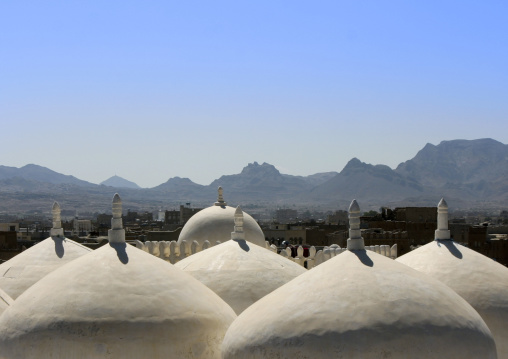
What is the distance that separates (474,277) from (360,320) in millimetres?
5846

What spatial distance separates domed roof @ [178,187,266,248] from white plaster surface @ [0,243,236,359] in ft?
31.3

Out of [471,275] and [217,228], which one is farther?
[217,228]

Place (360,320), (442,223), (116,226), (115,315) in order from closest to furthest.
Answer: (360,320) < (115,315) < (116,226) < (442,223)

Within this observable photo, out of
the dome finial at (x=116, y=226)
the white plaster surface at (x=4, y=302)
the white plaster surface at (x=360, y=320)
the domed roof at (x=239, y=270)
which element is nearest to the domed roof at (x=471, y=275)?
the domed roof at (x=239, y=270)

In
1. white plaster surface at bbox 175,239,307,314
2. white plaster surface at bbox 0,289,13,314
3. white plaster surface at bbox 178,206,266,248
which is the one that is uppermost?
white plaster surface at bbox 178,206,266,248

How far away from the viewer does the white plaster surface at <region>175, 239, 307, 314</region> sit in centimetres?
1912

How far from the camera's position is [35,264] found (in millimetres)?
21406

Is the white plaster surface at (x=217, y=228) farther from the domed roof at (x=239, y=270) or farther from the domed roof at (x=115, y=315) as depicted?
the domed roof at (x=115, y=315)

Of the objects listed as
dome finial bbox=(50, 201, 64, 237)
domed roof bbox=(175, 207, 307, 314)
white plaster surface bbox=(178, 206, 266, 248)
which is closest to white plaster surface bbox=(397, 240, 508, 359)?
domed roof bbox=(175, 207, 307, 314)

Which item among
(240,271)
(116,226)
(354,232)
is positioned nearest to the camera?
(354,232)

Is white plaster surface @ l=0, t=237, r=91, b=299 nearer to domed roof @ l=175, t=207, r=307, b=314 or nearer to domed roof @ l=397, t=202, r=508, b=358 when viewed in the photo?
domed roof @ l=175, t=207, r=307, b=314

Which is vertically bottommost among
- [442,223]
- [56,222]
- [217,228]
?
[217,228]

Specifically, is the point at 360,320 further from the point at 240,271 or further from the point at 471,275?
the point at 240,271

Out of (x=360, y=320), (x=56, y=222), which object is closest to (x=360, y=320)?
(x=360, y=320)
